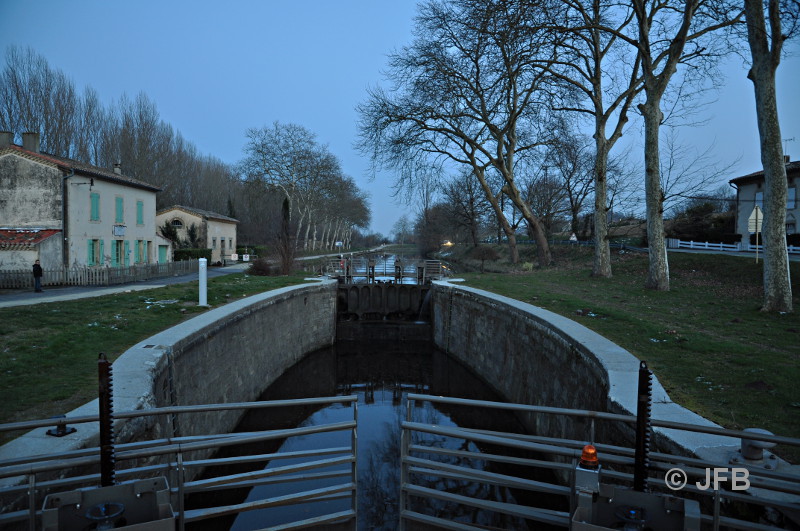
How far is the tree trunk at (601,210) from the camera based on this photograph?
19.8 m

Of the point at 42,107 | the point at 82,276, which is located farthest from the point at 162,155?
the point at 82,276

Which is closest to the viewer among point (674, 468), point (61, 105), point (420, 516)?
point (674, 468)

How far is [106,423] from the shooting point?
2820 mm

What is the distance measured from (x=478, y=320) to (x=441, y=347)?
168 inches

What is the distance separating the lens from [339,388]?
14297mm

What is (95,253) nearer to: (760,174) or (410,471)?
(410,471)

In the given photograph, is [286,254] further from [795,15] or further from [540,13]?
[795,15]

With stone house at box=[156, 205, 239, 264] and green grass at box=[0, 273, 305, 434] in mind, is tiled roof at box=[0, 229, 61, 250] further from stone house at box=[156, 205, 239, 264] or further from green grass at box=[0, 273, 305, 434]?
stone house at box=[156, 205, 239, 264]

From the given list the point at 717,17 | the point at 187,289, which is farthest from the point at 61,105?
the point at 717,17

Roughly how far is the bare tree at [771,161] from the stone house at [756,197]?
797 inches

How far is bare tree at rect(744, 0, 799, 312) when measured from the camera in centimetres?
1079

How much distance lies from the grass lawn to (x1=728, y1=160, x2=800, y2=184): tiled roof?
15175mm

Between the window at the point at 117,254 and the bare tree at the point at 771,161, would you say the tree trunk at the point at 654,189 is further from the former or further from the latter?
the window at the point at 117,254

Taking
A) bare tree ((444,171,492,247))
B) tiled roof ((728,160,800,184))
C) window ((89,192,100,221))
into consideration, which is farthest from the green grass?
tiled roof ((728,160,800,184))
